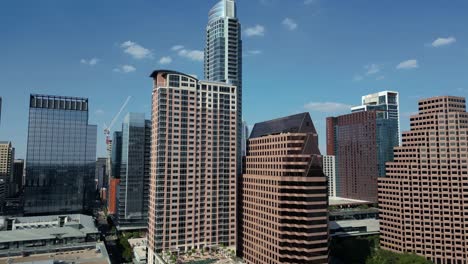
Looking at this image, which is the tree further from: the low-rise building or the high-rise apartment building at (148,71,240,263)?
the low-rise building

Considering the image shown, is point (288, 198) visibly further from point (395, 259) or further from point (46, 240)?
point (46, 240)

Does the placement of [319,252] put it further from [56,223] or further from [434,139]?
[56,223]

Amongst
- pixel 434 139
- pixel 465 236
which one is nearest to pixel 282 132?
pixel 434 139

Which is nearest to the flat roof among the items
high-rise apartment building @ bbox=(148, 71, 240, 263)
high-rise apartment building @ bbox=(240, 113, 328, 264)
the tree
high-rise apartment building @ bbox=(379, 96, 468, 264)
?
high-rise apartment building @ bbox=(148, 71, 240, 263)

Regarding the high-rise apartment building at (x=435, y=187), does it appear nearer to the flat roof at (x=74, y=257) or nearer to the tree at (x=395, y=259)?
the tree at (x=395, y=259)

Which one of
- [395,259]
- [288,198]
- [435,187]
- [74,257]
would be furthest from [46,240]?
[435,187]

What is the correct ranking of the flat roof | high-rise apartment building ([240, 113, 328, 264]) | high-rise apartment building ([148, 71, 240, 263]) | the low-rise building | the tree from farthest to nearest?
1. high-rise apartment building ([148, 71, 240, 263])
2. the tree
3. the low-rise building
4. high-rise apartment building ([240, 113, 328, 264])
5. the flat roof
